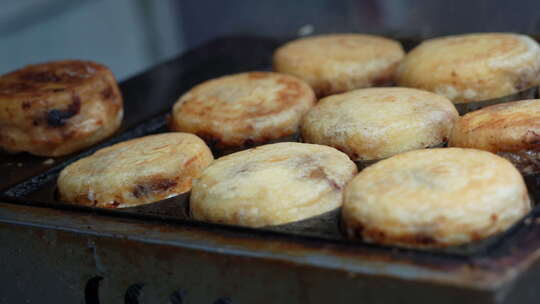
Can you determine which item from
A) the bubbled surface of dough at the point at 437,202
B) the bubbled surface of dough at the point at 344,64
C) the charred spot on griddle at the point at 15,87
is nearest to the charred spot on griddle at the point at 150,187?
the bubbled surface of dough at the point at 437,202

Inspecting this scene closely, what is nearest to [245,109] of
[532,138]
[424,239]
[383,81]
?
[383,81]

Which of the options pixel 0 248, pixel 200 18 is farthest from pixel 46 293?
pixel 200 18

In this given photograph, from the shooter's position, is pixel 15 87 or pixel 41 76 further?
pixel 41 76

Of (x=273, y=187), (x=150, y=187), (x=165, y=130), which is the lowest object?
(x=165, y=130)

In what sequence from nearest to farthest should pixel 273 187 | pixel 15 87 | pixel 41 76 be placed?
pixel 273 187 < pixel 15 87 < pixel 41 76

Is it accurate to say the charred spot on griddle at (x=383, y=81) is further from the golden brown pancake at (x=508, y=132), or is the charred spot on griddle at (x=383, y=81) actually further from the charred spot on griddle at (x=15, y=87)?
the charred spot on griddle at (x=15, y=87)

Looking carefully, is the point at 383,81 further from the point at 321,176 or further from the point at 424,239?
the point at 424,239

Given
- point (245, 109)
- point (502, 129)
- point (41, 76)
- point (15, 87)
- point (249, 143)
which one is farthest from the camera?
point (41, 76)
